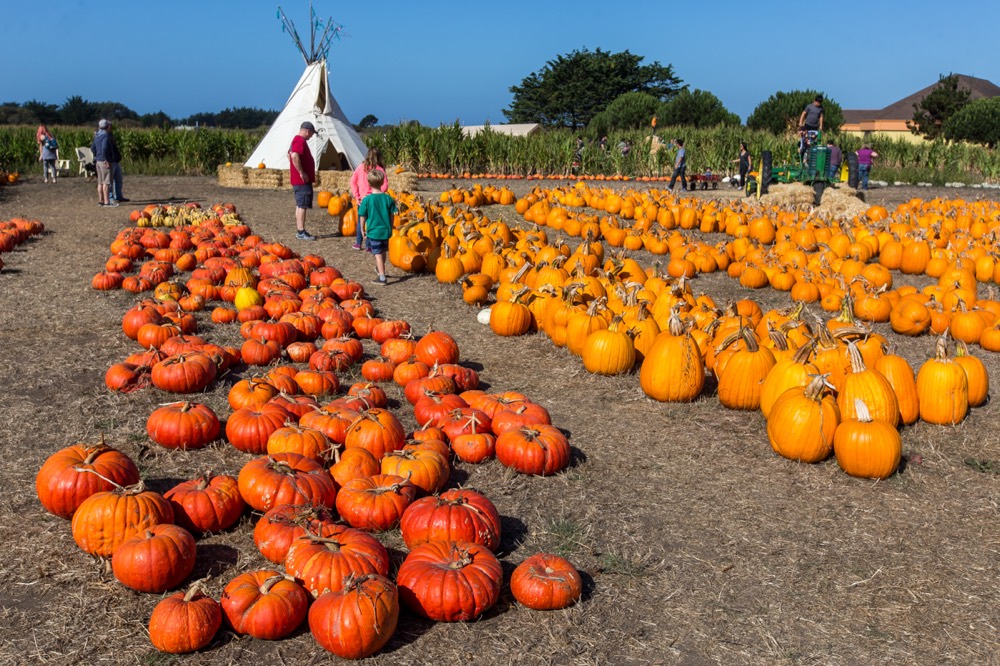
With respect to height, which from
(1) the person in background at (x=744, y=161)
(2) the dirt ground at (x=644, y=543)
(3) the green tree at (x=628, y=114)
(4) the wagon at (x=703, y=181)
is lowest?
(2) the dirt ground at (x=644, y=543)

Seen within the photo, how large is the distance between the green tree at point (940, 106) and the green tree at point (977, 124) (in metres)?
3.84

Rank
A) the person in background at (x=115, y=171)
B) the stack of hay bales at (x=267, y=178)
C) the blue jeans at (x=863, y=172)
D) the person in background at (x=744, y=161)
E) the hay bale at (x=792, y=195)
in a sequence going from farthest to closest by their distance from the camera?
the blue jeans at (x=863, y=172)
the person in background at (x=744, y=161)
the stack of hay bales at (x=267, y=178)
the hay bale at (x=792, y=195)
the person in background at (x=115, y=171)

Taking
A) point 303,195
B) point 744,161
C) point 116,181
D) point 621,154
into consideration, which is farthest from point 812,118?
point 116,181

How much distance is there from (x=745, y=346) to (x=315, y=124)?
21.4m

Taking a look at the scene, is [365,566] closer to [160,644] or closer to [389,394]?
[160,644]

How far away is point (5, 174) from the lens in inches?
1030

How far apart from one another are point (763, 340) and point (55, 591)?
6.31 m

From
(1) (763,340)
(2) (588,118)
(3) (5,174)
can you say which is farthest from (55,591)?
(2) (588,118)

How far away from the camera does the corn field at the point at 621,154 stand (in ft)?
99.3

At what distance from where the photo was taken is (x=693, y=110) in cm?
6462

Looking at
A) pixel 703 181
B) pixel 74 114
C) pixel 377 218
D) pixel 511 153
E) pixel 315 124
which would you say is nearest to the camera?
pixel 377 218

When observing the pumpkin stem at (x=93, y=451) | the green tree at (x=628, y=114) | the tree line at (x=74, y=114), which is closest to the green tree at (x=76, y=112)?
the tree line at (x=74, y=114)

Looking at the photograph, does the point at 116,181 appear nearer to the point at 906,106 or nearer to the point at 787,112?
the point at 787,112

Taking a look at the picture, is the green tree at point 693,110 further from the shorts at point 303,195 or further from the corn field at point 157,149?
the shorts at point 303,195
